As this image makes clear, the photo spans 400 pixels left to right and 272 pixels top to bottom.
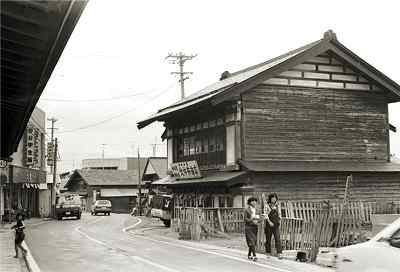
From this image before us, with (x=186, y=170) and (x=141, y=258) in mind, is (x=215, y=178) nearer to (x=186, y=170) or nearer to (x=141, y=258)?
(x=186, y=170)

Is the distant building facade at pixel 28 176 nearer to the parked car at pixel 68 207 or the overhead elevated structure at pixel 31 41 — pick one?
the parked car at pixel 68 207

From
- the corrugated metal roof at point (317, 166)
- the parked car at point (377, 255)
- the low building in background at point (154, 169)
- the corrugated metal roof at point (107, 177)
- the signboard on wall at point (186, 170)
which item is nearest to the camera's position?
the parked car at point (377, 255)

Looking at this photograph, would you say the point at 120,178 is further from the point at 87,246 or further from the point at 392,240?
the point at 392,240

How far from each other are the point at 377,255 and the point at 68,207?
1723 inches

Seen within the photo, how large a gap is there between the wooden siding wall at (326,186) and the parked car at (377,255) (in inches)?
748

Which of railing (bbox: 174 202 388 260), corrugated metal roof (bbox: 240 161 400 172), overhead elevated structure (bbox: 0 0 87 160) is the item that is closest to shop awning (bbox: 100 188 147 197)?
corrugated metal roof (bbox: 240 161 400 172)

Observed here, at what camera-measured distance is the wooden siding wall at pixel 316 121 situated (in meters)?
27.3

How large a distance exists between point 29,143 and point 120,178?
4415 cm

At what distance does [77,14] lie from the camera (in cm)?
720

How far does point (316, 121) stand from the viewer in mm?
28328

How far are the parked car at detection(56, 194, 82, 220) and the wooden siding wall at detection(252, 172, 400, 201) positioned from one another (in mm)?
26136

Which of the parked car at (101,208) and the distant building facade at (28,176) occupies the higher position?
the distant building facade at (28,176)

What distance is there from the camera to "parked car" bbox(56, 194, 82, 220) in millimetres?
48125

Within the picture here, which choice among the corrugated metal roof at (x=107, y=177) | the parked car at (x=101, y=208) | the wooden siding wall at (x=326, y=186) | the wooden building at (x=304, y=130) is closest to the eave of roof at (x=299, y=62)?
the wooden building at (x=304, y=130)
